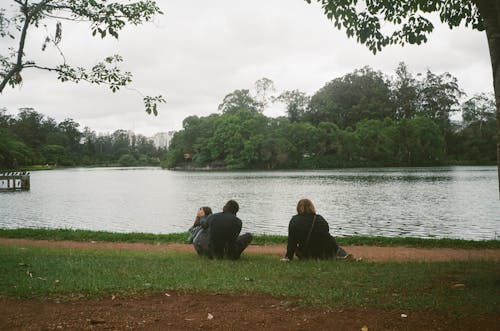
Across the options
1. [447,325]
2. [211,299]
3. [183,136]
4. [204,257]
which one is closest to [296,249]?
[204,257]

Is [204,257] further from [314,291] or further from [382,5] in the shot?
[382,5]

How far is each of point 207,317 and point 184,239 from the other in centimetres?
958

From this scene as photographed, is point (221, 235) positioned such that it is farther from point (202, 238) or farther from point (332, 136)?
point (332, 136)

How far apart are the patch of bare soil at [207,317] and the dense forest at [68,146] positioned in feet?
396

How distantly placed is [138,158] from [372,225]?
6563 inches

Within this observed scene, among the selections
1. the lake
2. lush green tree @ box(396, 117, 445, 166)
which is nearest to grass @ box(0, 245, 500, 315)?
the lake

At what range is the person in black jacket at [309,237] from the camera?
9266mm

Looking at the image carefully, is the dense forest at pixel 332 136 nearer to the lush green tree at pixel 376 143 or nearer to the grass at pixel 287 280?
the lush green tree at pixel 376 143

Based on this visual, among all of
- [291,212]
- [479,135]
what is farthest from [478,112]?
[291,212]

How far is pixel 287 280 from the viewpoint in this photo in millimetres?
7324

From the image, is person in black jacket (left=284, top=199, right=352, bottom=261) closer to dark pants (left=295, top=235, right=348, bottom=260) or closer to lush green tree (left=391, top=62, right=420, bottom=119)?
dark pants (left=295, top=235, right=348, bottom=260)

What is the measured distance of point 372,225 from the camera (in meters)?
20.6

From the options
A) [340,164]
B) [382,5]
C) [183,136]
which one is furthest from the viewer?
[183,136]

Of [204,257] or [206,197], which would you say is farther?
[206,197]
